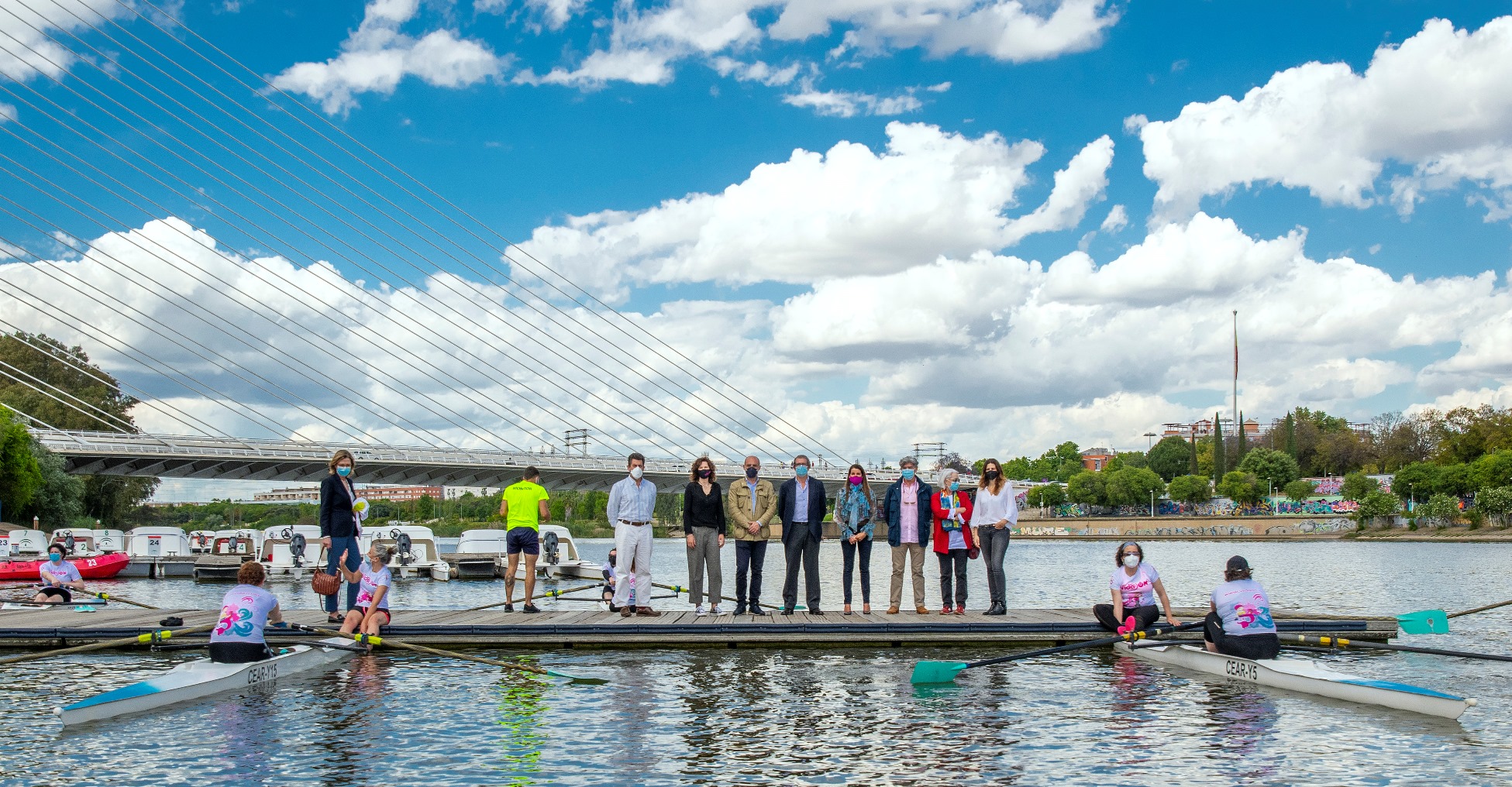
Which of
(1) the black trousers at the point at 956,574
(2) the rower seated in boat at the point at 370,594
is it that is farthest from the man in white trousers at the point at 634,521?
(1) the black trousers at the point at 956,574

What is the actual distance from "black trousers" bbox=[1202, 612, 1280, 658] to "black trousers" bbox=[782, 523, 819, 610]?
5.62 m

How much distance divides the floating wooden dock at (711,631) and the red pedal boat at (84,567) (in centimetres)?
2808

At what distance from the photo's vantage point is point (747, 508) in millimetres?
17422

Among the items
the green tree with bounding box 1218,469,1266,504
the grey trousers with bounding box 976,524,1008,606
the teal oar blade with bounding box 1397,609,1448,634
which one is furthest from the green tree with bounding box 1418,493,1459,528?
the grey trousers with bounding box 976,524,1008,606

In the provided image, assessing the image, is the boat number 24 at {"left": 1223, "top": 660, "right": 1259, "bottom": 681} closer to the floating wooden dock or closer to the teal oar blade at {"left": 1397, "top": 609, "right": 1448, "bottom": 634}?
the floating wooden dock

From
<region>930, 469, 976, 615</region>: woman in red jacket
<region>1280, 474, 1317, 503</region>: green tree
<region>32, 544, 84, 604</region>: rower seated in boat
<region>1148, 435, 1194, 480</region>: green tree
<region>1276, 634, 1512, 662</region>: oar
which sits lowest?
<region>1276, 634, 1512, 662</region>: oar

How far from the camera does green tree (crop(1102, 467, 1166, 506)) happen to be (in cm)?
17200

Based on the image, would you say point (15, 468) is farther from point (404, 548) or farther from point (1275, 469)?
point (1275, 469)

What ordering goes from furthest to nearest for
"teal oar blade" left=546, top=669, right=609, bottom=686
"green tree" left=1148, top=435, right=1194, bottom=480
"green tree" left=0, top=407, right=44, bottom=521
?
1. "green tree" left=1148, top=435, right=1194, bottom=480
2. "green tree" left=0, top=407, right=44, bottom=521
3. "teal oar blade" left=546, top=669, right=609, bottom=686

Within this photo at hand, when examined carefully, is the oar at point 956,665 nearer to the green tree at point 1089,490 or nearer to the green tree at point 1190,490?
the green tree at point 1190,490

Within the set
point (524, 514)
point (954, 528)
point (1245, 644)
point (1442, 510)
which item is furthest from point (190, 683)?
point (1442, 510)

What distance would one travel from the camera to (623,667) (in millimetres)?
16094

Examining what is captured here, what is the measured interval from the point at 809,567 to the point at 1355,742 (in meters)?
8.53

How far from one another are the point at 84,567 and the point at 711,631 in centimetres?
4163
